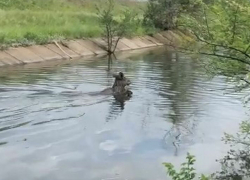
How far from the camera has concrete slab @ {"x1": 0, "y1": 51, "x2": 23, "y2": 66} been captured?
88.8 feet

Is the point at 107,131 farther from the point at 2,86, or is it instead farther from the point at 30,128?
the point at 2,86

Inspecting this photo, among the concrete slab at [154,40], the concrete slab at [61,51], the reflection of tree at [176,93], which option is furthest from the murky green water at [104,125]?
the concrete slab at [154,40]

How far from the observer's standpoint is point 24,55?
95.3 ft

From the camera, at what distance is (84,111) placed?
16.4 metres

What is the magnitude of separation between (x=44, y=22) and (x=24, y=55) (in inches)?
367

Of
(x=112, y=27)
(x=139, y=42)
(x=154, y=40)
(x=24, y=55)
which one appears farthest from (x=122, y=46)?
(x=24, y=55)

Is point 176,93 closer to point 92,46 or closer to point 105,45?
point 92,46

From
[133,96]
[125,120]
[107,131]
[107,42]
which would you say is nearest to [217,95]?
[133,96]

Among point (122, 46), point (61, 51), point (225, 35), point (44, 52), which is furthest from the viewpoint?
point (122, 46)

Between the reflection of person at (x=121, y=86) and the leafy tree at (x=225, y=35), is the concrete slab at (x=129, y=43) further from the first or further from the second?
the leafy tree at (x=225, y=35)

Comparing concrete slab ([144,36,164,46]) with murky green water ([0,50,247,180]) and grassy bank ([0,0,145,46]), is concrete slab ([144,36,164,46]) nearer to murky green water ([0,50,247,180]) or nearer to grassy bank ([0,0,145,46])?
grassy bank ([0,0,145,46])

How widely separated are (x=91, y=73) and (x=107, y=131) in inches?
452

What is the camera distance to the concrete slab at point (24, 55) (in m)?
28.5

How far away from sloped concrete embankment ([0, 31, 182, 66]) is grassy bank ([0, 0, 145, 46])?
1.83 feet
